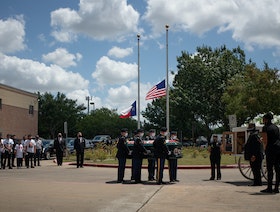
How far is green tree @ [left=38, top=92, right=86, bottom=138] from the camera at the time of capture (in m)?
73.5

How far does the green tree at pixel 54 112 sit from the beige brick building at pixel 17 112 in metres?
20.0

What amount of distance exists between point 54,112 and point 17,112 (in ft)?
80.6

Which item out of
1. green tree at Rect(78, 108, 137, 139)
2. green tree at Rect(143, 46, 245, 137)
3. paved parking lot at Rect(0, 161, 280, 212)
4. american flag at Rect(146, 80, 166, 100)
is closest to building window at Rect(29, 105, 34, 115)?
green tree at Rect(143, 46, 245, 137)

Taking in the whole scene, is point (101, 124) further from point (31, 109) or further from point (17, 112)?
point (17, 112)

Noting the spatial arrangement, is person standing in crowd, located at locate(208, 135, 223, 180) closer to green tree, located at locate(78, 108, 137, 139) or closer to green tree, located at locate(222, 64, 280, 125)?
green tree, located at locate(222, 64, 280, 125)

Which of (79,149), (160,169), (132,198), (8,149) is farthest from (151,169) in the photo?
(8,149)

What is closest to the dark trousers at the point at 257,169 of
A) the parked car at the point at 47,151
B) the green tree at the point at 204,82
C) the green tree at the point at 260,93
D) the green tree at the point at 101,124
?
the parked car at the point at 47,151

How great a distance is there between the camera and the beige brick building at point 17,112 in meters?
45.7

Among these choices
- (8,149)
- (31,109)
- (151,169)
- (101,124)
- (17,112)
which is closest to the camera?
(151,169)

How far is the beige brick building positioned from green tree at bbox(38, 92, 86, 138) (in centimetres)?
2000

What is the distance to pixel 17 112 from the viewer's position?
4888cm

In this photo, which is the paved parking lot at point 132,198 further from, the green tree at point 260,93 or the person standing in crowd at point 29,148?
the green tree at point 260,93

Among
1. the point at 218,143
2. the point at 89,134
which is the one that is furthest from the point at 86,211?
the point at 89,134

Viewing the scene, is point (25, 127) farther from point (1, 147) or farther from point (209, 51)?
point (1, 147)
